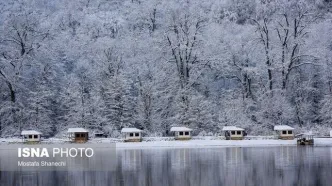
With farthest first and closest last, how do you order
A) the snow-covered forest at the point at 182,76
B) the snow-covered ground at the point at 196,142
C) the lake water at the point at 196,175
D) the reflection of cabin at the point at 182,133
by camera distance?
the snow-covered forest at the point at 182,76, the reflection of cabin at the point at 182,133, the snow-covered ground at the point at 196,142, the lake water at the point at 196,175

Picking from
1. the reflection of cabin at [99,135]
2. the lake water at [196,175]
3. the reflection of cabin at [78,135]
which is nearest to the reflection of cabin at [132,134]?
the reflection of cabin at [78,135]

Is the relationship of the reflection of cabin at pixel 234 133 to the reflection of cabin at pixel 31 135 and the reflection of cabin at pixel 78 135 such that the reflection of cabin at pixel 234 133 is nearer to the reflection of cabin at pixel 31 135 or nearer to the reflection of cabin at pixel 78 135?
the reflection of cabin at pixel 78 135

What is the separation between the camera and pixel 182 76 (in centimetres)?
7581

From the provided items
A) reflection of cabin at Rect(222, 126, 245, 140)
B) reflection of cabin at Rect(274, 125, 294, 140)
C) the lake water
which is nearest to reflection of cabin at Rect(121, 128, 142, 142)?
reflection of cabin at Rect(222, 126, 245, 140)

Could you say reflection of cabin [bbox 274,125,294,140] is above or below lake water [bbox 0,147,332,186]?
above

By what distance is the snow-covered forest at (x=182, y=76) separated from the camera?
69.7 m

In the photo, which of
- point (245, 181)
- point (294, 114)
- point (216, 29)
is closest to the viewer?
point (245, 181)

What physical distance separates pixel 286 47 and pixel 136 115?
25.5 metres

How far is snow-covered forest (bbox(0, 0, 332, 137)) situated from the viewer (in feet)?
229

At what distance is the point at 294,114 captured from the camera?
233ft

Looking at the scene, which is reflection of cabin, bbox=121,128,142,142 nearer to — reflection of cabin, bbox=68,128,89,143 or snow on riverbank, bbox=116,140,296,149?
snow on riverbank, bbox=116,140,296,149

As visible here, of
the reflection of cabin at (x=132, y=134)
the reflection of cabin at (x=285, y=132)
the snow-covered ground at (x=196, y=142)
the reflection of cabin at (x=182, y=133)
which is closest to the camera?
the snow-covered ground at (x=196, y=142)

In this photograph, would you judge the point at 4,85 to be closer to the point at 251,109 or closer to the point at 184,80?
the point at 184,80

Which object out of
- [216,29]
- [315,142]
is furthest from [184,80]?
[315,142]
